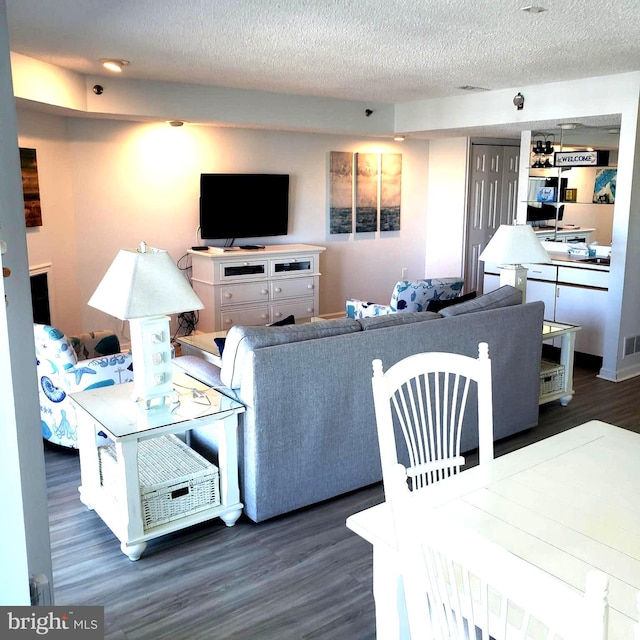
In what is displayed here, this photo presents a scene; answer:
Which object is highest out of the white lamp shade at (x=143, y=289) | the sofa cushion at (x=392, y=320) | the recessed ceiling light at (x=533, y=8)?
the recessed ceiling light at (x=533, y=8)

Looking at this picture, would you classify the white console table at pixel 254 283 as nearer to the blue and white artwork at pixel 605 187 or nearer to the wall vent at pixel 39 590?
the blue and white artwork at pixel 605 187

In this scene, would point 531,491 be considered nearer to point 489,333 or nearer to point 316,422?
point 316,422

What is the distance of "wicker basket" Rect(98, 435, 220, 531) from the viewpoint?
2781 mm

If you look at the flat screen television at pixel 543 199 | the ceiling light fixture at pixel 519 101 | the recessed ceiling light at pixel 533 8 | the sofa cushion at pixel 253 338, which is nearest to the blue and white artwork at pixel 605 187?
the flat screen television at pixel 543 199

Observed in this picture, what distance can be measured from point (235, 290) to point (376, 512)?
466 centimetres

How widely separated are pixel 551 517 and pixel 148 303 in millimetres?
1778

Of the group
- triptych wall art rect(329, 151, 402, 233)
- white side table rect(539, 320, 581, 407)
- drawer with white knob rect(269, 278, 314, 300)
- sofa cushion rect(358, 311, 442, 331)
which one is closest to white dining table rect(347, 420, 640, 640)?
sofa cushion rect(358, 311, 442, 331)

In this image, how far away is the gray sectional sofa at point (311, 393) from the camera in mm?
2912

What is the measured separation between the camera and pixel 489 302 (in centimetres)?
379

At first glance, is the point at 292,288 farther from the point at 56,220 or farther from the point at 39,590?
the point at 39,590

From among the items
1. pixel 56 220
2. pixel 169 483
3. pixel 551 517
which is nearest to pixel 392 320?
pixel 169 483

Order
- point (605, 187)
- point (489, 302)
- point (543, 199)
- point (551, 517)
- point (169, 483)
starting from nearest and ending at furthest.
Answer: point (551, 517)
point (169, 483)
point (489, 302)
point (605, 187)
point (543, 199)

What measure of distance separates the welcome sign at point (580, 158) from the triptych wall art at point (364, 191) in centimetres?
201

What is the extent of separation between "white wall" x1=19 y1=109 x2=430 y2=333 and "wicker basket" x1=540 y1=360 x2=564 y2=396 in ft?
10.6
